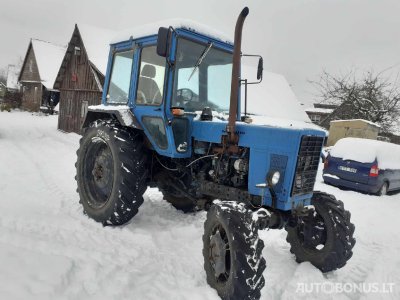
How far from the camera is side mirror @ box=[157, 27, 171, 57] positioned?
135 inches

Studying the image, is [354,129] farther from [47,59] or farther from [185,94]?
[47,59]

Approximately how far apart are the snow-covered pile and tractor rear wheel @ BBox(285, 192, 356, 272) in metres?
5.71

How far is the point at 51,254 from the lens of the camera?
126 inches

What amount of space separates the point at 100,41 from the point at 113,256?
16.6m

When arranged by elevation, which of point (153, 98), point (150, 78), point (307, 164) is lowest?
point (307, 164)

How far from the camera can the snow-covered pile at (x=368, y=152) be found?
8742 mm

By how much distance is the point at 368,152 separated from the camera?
882cm

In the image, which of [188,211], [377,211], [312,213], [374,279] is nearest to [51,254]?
[188,211]

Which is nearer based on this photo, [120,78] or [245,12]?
[245,12]

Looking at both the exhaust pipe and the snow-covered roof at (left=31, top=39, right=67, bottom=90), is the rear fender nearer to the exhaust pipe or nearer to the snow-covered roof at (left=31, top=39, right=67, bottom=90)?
the exhaust pipe

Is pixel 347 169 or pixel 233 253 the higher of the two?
pixel 347 169

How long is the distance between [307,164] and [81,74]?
16.4 meters

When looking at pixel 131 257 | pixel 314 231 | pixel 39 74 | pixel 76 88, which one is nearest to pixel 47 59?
pixel 39 74

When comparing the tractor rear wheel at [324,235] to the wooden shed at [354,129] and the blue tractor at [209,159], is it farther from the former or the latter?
the wooden shed at [354,129]
